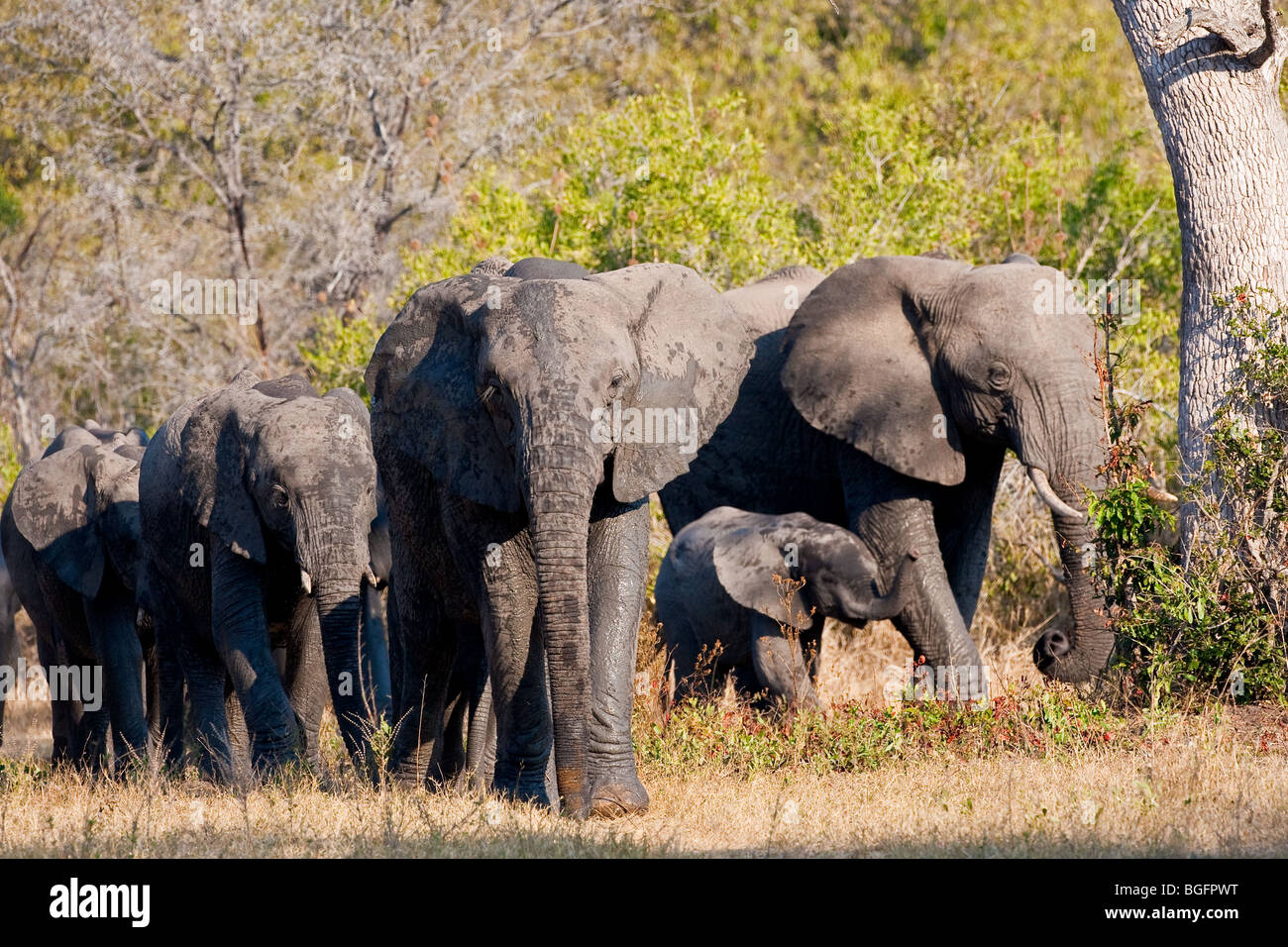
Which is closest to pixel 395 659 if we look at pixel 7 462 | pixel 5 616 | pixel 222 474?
pixel 222 474

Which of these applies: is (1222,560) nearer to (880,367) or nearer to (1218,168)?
(1218,168)

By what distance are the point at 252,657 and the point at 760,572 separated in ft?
9.09

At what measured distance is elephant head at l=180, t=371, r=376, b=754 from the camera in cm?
890

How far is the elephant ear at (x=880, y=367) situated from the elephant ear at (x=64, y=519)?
169 inches

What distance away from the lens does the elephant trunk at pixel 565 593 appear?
22.2ft

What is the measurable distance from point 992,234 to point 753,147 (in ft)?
7.18

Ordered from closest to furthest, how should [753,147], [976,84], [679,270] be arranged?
[679,270]
[753,147]
[976,84]

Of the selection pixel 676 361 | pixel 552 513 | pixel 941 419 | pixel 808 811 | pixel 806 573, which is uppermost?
pixel 676 361

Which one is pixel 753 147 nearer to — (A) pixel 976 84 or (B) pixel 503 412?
→ (A) pixel 976 84

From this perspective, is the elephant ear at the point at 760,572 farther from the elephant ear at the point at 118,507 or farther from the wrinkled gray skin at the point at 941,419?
the elephant ear at the point at 118,507

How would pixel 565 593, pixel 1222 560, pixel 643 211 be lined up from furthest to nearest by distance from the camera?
1. pixel 643 211
2. pixel 1222 560
3. pixel 565 593

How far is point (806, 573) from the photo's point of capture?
33.2 feet
